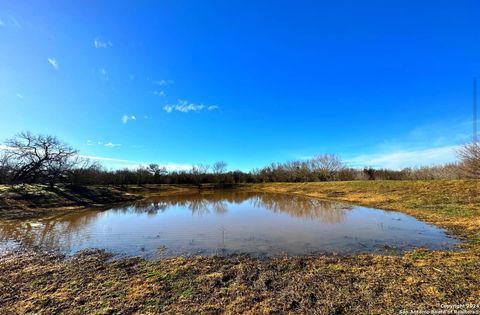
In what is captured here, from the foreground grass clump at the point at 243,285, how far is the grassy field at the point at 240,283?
17mm

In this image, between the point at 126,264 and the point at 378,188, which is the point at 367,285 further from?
the point at 378,188

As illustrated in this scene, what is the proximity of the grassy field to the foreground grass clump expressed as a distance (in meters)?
0.02

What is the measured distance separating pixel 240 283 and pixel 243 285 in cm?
11

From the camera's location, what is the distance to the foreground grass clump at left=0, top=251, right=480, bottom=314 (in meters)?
4.06

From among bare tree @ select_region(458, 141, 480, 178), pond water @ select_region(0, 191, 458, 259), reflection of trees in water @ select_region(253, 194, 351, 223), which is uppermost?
bare tree @ select_region(458, 141, 480, 178)

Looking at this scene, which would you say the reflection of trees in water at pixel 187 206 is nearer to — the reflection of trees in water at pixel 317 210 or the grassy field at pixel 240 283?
the reflection of trees in water at pixel 317 210

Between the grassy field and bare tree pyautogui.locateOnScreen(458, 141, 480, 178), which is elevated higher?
bare tree pyautogui.locateOnScreen(458, 141, 480, 178)

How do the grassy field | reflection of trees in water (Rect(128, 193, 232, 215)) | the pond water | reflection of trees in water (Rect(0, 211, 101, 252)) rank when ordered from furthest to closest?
1. reflection of trees in water (Rect(128, 193, 232, 215))
2. reflection of trees in water (Rect(0, 211, 101, 252))
3. the pond water
4. the grassy field

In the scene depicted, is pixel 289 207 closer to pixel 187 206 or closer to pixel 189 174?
pixel 187 206

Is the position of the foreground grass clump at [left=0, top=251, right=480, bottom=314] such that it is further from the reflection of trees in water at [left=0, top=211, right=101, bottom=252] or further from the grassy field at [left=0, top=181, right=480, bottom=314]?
the reflection of trees in water at [left=0, top=211, right=101, bottom=252]

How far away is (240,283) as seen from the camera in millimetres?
5027

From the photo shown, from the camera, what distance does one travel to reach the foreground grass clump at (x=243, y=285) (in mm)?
4059

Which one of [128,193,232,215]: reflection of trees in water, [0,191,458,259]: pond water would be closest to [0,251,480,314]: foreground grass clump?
[0,191,458,259]: pond water

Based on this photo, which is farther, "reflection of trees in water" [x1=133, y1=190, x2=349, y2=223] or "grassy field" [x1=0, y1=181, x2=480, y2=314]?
"reflection of trees in water" [x1=133, y1=190, x2=349, y2=223]
